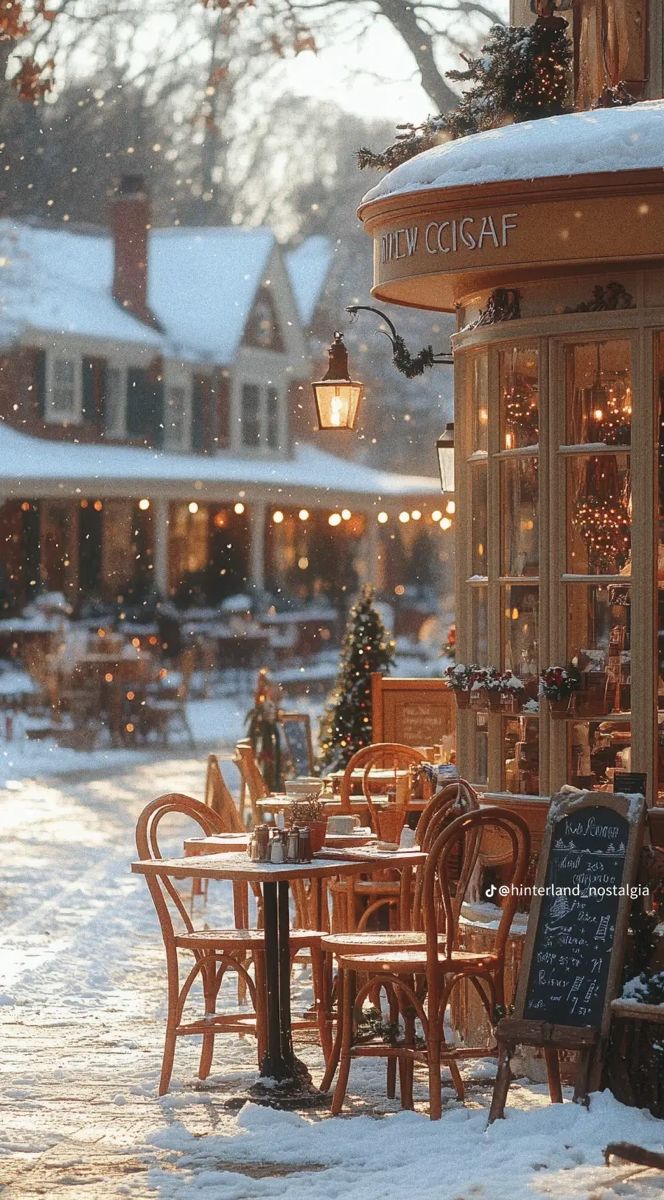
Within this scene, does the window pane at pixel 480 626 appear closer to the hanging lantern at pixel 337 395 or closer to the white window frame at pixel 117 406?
the hanging lantern at pixel 337 395

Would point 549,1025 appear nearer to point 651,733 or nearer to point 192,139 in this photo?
point 651,733

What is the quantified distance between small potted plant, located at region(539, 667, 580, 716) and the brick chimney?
98.3ft

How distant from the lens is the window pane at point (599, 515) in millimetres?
8328

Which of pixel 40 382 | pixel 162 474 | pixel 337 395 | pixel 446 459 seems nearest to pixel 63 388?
pixel 40 382

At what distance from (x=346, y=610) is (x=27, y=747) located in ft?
54.0

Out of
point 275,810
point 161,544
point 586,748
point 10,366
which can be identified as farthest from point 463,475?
point 10,366

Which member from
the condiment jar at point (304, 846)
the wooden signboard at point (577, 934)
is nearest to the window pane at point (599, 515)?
the wooden signboard at point (577, 934)

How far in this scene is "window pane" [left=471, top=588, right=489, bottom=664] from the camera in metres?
8.91

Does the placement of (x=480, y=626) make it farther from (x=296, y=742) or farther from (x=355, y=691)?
(x=296, y=742)

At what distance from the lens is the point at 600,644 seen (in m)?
8.40

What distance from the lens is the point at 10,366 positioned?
3656 cm

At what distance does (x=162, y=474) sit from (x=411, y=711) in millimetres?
23464

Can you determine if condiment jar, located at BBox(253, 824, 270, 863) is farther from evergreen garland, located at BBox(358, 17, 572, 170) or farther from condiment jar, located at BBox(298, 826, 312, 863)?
evergreen garland, located at BBox(358, 17, 572, 170)

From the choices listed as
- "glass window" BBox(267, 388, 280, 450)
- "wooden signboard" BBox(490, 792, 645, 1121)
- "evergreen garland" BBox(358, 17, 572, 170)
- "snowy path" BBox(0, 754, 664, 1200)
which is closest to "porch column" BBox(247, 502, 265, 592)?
"glass window" BBox(267, 388, 280, 450)
